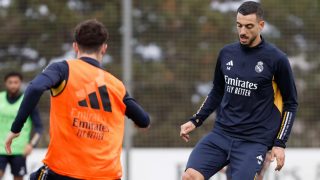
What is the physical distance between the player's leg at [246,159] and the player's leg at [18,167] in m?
5.12

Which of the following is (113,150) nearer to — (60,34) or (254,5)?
(254,5)

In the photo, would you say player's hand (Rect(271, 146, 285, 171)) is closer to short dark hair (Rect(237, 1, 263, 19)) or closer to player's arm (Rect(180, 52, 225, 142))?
player's arm (Rect(180, 52, 225, 142))

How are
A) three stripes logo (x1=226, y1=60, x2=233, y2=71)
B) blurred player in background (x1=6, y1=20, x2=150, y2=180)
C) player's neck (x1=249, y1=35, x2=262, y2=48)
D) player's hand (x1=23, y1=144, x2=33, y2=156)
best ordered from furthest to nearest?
player's hand (x1=23, y1=144, x2=33, y2=156) < three stripes logo (x1=226, y1=60, x2=233, y2=71) < player's neck (x1=249, y1=35, x2=262, y2=48) < blurred player in background (x1=6, y1=20, x2=150, y2=180)

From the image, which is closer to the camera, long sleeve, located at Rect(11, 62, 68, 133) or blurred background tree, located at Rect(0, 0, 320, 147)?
long sleeve, located at Rect(11, 62, 68, 133)

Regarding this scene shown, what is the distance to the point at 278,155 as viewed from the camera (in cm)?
648

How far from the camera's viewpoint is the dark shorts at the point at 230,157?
660 centimetres

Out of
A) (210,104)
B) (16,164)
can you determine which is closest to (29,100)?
(210,104)

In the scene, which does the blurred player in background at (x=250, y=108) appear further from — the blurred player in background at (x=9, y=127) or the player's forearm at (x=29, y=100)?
the blurred player in background at (x=9, y=127)

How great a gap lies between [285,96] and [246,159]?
602 millimetres

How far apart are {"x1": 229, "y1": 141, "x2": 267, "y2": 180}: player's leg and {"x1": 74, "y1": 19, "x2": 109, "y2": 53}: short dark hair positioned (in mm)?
1821

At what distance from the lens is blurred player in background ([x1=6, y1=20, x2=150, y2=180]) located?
530 cm

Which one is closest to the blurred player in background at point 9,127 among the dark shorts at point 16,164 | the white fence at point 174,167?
the dark shorts at point 16,164

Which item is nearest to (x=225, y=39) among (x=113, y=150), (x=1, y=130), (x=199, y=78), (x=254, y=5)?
(x=199, y=78)

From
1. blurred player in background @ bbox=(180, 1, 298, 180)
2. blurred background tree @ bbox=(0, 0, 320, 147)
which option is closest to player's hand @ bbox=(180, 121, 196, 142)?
blurred player in background @ bbox=(180, 1, 298, 180)
